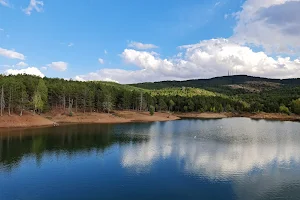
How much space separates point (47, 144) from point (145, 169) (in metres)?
27.4

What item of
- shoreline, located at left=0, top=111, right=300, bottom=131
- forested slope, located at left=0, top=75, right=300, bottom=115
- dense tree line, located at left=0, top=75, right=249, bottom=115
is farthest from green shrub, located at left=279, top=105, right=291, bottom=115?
shoreline, located at left=0, top=111, right=300, bottom=131

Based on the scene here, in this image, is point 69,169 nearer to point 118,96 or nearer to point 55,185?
point 55,185

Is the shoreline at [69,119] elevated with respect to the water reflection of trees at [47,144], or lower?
elevated

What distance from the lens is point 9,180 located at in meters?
34.0

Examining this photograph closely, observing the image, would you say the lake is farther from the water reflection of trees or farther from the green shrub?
the green shrub

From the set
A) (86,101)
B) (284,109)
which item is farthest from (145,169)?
(284,109)

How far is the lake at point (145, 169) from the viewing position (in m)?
30.4

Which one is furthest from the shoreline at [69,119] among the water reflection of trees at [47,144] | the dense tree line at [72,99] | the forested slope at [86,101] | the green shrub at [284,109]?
the green shrub at [284,109]

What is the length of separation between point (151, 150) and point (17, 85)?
6566 cm

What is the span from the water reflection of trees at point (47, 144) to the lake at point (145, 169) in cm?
16

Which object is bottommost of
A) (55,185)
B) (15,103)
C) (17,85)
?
(55,185)

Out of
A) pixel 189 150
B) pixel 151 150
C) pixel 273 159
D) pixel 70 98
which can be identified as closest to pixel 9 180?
pixel 151 150

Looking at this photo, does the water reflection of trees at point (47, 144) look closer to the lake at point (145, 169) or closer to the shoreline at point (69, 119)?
the lake at point (145, 169)

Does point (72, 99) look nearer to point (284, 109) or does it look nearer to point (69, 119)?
point (69, 119)
